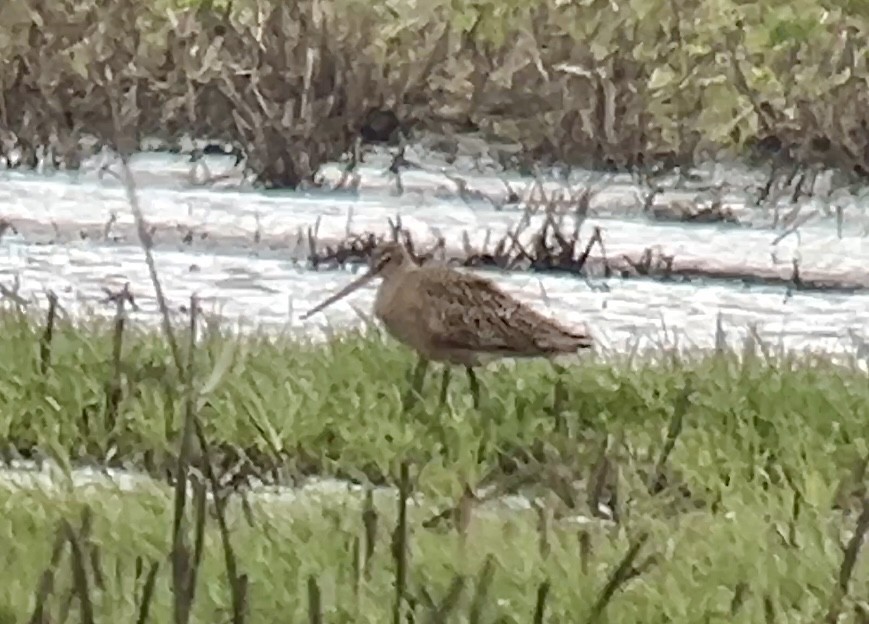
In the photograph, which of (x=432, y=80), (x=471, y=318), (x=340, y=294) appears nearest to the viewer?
(x=471, y=318)

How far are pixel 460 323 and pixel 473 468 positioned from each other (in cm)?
18

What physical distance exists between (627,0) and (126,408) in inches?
33.9

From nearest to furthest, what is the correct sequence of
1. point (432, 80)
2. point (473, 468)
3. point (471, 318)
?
point (473, 468), point (471, 318), point (432, 80)

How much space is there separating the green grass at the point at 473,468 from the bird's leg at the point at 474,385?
0.4 inches

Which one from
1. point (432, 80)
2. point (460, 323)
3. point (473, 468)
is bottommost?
point (473, 468)

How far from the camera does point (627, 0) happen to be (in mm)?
2342

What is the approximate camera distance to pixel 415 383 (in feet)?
6.26

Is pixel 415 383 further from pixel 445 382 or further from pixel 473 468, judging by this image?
pixel 473 468

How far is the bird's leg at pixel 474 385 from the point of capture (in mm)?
1878

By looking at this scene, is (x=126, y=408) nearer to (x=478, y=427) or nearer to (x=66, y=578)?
(x=478, y=427)

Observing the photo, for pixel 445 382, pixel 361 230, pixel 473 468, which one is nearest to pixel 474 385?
pixel 445 382

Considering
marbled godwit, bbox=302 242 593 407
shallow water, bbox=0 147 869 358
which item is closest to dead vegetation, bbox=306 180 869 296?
shallow water, bbox=0 147 869 358

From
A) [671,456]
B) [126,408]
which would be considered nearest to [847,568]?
[671,456]

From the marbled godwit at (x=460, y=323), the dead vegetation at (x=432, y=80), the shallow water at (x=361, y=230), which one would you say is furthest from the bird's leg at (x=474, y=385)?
the dead vegetation at (x=432, y=80)
